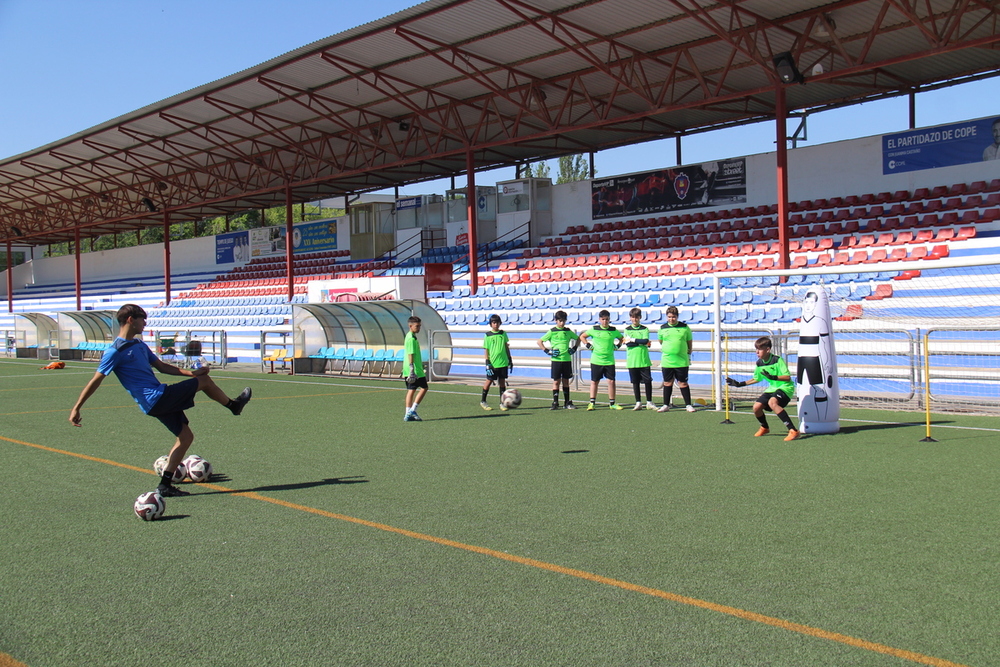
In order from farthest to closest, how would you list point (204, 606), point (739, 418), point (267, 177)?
point (267, 177) < point (739, 418) < point (204, 606)

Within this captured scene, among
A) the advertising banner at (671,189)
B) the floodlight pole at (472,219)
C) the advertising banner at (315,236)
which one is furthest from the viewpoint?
the advertising banner at (315,236)

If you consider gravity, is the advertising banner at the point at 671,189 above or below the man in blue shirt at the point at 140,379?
above

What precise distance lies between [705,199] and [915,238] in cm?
857

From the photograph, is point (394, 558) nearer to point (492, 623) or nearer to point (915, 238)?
point (492, 623)

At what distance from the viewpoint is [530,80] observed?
23906mm

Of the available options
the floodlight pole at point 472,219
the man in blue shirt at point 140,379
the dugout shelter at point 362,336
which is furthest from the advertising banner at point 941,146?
the man in blue shirt at point 140,379

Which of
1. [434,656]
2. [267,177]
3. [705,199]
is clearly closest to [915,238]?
[705,199]

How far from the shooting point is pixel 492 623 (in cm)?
447

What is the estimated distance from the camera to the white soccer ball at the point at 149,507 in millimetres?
6816

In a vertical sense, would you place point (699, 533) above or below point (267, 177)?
below

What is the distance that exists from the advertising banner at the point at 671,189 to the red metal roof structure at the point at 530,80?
1.39 m

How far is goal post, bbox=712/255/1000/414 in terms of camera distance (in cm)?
1312

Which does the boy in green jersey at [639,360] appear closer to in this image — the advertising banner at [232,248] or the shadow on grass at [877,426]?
the shadow on grass at [877,426]

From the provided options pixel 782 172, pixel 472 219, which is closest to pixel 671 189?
pixel 472 219
